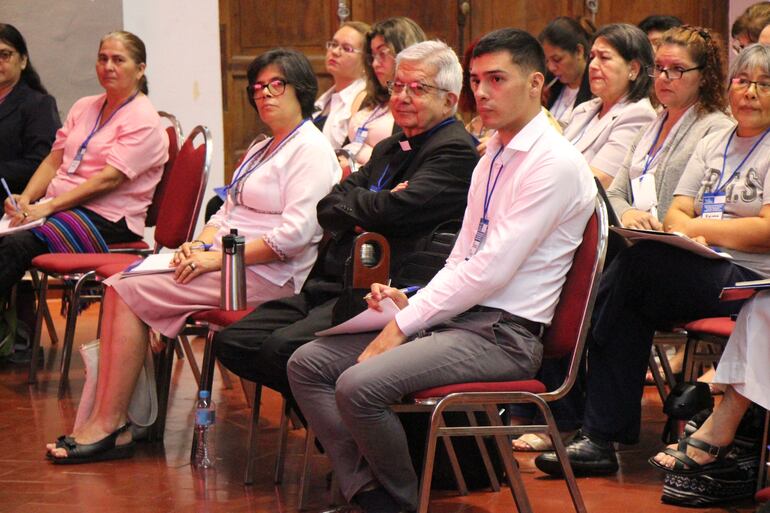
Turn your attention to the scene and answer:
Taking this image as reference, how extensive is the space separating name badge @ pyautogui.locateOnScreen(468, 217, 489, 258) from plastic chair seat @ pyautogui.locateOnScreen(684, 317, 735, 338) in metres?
0.74

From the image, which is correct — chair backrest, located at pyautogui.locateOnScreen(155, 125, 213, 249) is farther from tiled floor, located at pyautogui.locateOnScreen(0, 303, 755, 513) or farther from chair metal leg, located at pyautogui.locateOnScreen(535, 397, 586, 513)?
chair metal leg, located at pyautogui.locateOnScreen(535, 397, 586, 513)

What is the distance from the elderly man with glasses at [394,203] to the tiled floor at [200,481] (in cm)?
36

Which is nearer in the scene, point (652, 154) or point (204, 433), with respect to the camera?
point (204, 433)

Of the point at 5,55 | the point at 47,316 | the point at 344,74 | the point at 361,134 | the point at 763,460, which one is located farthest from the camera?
the point at 344,74

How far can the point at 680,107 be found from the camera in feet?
13.2

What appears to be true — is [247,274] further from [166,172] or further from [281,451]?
[166,172]

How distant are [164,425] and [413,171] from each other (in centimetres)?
140

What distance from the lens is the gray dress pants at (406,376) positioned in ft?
9.21

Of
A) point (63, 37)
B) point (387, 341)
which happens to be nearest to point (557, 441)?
point (387, 341)

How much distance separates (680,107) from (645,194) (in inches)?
14.0

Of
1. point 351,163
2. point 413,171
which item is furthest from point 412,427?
point 351,163

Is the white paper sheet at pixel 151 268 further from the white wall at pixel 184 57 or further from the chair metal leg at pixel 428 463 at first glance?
the white wall at pixel 184 57

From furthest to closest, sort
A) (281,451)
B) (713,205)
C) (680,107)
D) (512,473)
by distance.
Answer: (680,107), (281,451), (713,205), (512,473)

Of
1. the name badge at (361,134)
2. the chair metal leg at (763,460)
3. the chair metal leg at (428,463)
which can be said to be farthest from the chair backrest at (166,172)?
the chair metal leg at (763,460)
